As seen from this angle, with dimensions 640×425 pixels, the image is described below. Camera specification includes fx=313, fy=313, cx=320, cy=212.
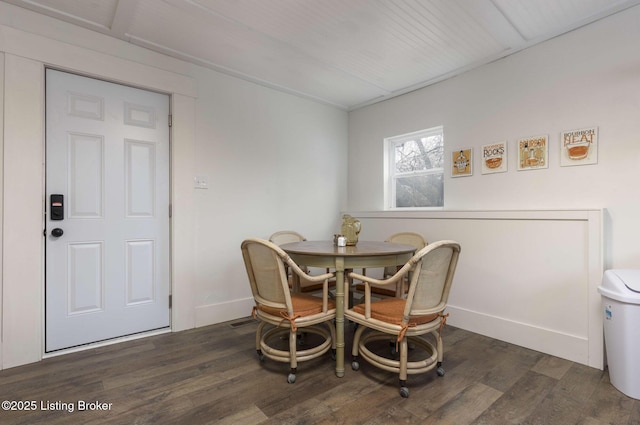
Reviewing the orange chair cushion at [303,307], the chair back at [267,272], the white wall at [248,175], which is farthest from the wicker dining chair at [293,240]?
the chair back at [267,272]

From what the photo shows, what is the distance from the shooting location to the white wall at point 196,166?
7.37 ft

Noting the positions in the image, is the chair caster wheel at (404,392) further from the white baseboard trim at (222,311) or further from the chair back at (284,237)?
the white baseboard trim at (222,311)

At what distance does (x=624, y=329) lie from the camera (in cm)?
186

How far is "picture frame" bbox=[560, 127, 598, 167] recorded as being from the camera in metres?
2.36

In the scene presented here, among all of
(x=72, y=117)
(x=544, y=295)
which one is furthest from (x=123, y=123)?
(x=544, y=295)

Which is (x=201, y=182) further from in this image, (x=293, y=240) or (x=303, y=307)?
(x=303, y=307)

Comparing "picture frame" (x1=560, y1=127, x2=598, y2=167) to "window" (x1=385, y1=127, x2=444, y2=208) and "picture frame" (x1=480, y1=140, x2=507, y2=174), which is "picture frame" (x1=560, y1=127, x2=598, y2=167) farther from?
"window" (x1=385, y1=127, x2=444, y2=208)

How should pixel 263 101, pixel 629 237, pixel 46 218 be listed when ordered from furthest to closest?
pixel 263 101, pixel 46 218, pixel 629 237

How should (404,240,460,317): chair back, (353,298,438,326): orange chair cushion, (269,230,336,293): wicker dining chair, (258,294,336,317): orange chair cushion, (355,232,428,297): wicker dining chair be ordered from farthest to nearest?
(269,230,336,293): wicker dining chair → (355,232,428,297): wicker dining chair → (258,294,336,317): orange chair cushion → (353,298,438,326): orange chair cushion → (404,240,460,317): chair back

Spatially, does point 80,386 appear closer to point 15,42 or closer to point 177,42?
point 15,42

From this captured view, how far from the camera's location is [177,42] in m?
2.69

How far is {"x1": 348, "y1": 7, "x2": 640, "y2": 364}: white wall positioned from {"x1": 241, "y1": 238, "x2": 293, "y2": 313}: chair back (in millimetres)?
1933

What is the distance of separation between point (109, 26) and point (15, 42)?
0.62 m

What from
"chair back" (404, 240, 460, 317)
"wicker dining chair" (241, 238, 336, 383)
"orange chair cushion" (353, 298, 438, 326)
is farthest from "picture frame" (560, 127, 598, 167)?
"wicker dining chair" (241, 238, 336, 383)
